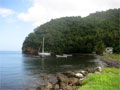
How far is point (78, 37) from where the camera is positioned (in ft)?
308

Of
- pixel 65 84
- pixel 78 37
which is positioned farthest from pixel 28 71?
pixel 78 37

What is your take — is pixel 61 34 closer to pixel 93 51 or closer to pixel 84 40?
pixel 84 40

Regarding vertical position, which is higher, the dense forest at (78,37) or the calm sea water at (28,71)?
the dense forest at (78,37)

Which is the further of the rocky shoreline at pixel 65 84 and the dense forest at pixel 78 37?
the dense forest at pixel 78 37

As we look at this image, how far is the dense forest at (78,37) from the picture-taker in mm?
77938

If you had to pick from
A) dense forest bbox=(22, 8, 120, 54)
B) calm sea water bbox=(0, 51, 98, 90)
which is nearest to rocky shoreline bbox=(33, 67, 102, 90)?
calm sea water bbox=(0, 51, 98, 90)

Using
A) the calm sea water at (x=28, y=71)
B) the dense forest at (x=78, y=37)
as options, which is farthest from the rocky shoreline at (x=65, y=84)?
the dense forest at (x=78, y=37)

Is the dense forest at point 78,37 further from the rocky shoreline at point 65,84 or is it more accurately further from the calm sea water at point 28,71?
the rocky shoreline at point 65,84

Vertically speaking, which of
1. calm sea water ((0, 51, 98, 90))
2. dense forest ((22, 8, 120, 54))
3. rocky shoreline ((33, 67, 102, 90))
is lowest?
calm sea water ((0, 51, 98, 90))

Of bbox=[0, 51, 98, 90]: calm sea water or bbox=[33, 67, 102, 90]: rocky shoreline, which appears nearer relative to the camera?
bbox=[33, 67, 102, 90]: rocky shoreline

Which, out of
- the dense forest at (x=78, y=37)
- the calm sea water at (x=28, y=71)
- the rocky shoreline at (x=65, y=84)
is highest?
the dense forest at (x=78, y=37)

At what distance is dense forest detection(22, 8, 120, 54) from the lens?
77.9 metres

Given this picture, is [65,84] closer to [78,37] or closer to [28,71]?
[28,71]

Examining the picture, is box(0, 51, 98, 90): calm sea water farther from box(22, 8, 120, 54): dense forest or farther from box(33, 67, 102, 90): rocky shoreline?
box(22, 8, 120, 54): dense forest
